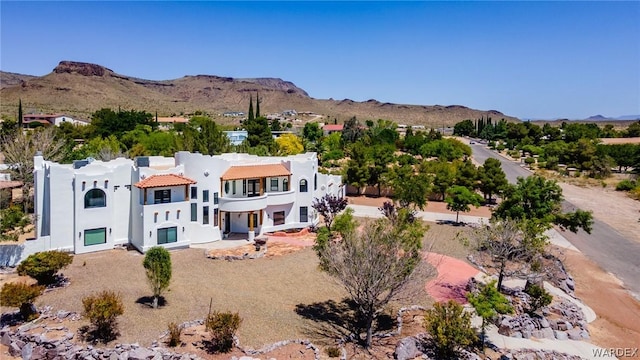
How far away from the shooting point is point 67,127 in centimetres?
8331

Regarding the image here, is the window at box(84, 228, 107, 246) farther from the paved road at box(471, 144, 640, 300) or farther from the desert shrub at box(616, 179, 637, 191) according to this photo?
the desert shrub at box(616, 179, 637, 191)

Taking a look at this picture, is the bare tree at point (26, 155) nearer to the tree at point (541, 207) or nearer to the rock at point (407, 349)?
the rock at point (407, 349)

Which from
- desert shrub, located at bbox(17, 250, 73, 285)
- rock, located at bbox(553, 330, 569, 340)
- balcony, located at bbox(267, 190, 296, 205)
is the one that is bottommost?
rock, located at bbox(553, 330, 569, 340)

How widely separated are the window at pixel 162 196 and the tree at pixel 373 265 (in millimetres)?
16125

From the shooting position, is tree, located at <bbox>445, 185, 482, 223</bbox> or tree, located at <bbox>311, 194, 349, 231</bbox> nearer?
tree, located at <bbox>311, 194, 349, 231</bbox>

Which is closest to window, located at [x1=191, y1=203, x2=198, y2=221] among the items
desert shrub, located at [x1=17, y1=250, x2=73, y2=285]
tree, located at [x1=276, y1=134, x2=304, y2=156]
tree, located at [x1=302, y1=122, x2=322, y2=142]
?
desert shrub, located at [x1=17, y1=250, x2=73, y2=285]

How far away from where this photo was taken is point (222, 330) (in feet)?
56.3

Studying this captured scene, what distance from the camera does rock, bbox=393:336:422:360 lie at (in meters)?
17.3

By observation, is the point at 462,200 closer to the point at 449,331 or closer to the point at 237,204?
the point at 237,204

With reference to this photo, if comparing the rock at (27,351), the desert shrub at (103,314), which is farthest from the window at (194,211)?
the rock at (27,351)

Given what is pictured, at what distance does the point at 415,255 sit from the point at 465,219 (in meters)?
27.6

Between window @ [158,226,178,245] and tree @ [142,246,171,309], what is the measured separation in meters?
9.36

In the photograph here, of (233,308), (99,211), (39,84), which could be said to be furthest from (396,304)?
(39,84)

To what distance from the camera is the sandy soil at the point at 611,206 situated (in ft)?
141
